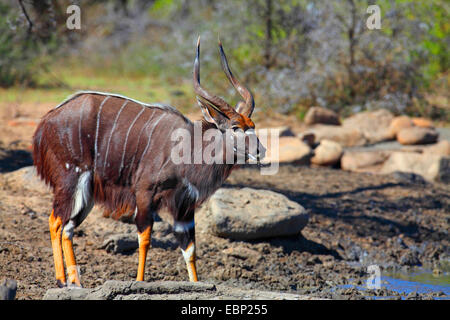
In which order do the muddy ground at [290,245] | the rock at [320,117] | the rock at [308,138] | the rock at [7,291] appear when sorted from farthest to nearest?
the rock at [320,117] < the rock at [308,138] < the muddy ground at [290,245] < the rock at [7,291]

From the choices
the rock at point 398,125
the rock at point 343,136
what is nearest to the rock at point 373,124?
the rock at point 398,125

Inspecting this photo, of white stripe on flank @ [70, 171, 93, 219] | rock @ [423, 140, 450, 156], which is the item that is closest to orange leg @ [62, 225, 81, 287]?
white stripe on flank @ [70, 171, 93, 219]

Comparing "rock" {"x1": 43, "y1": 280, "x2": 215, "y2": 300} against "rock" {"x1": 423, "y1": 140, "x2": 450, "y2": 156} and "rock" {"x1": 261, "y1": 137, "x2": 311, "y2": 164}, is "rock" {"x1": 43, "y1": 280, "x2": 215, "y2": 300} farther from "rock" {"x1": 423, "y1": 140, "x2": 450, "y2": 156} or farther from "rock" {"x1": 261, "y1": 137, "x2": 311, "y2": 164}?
"rock" {"x1": 423, "y1": 140, "x2": 450, "y2": 156}

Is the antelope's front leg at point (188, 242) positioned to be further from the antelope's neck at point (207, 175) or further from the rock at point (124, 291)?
the rock at point (124, 291)

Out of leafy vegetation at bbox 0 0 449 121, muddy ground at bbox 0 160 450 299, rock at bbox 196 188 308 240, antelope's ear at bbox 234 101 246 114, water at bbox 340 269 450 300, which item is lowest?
water at bbox 340 269 450 300

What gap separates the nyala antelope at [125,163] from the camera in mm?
4133

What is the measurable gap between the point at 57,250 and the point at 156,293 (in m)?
1.03

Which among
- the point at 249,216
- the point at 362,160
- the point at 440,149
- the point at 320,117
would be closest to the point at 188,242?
the point at 249,216

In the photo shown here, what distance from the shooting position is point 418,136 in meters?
9.18

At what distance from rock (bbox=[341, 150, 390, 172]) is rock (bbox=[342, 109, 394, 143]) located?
93cm

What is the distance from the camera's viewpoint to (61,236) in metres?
4.24

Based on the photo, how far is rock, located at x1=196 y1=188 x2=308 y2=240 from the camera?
5348 millimetres

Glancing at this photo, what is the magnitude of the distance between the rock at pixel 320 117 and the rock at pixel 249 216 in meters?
4.53

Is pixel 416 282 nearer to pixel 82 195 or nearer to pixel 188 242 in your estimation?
pixel 188 242
